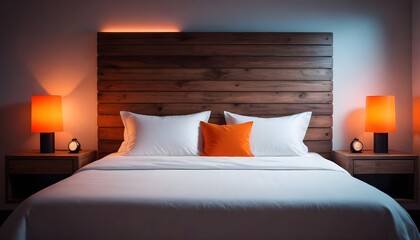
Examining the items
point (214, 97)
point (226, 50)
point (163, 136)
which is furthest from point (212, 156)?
point (226, 50)

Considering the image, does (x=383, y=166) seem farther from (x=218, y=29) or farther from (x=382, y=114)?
(x=218, y=29)

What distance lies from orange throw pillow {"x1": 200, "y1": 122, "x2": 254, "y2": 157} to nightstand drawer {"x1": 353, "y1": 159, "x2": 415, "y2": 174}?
965 millimetres

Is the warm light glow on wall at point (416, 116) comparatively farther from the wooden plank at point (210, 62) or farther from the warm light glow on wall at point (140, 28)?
the warm light glow on wall at point (140, 28)

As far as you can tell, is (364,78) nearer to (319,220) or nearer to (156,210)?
(319,220)

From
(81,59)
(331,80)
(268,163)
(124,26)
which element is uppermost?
(124,26)

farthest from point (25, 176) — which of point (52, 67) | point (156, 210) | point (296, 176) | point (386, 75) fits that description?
point (386, 75)

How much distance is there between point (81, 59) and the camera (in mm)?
3590

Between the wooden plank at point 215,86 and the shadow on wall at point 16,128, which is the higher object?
the wooden plank at point 215,86

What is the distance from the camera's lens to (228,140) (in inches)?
118

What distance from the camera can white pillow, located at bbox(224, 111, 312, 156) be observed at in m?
3.12

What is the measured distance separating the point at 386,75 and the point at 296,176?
196 centimetres

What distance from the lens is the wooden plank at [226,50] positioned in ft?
11.5

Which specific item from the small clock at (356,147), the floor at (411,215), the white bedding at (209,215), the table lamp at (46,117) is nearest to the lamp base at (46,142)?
the table lamp at (46,117)

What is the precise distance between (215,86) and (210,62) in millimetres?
241
